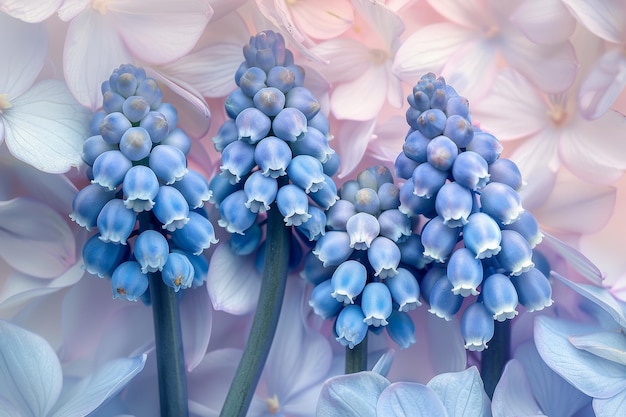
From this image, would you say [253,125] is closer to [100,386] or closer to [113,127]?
[113,127]

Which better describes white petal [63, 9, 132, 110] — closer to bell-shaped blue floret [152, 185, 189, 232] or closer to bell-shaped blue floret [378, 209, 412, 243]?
bell-shaped blue floret [152, 185, 189, 232]

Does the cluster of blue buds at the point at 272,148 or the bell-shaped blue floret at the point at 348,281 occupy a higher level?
the cluster of blue buds at the point at 272,148

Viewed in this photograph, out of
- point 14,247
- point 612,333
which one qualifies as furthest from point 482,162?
point 14,247

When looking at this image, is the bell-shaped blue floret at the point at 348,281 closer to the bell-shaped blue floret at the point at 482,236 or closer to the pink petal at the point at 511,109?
the bell-shaped blue floret at the point at 482,236

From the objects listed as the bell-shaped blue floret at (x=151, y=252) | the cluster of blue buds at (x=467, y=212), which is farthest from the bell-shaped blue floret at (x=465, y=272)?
the bell-shaped blue floret at (x=151, y=252)

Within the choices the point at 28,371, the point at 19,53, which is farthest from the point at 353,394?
the point at 19,53

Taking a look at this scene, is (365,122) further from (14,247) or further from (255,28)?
(14,247)
